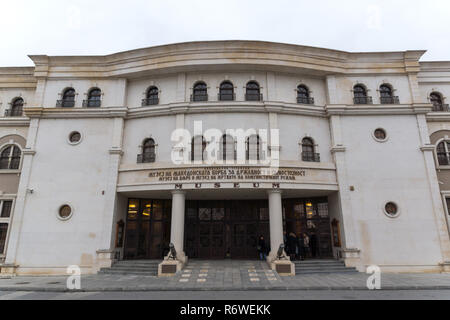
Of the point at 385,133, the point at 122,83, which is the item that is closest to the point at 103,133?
the point at 122,83

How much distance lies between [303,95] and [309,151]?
14.1 ft

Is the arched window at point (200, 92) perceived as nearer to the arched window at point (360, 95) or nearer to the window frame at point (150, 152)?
the window frame at point (150, 152)

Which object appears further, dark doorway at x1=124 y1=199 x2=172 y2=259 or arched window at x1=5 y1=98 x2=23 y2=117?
arched window at x1=5 y1=98 x2=23 y2=117

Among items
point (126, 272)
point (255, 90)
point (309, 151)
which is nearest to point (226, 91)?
point (255, 90)

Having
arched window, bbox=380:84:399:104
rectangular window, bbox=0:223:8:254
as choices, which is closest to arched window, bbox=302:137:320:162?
arched window, bbox=380:84:399:104

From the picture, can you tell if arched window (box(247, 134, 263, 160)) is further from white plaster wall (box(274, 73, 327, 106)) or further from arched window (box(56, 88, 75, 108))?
arched window (box(56, 88, 75, 108))

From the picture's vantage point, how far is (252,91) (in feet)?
62.5

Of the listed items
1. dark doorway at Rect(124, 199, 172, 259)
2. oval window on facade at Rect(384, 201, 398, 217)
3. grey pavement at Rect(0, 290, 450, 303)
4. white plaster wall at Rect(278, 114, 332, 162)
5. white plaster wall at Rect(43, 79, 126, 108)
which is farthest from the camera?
white plaster wall at Rect(43, 79, 126, 108)

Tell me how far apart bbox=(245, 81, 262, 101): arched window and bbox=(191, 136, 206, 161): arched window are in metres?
4.51

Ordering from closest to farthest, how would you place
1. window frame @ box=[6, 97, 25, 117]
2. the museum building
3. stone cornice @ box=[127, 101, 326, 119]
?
1. the museum building
2. stone cornice @ box=[127, 101, 326, 119]
3. window frame @ box=[6, 97, 25, 117]

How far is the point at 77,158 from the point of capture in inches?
711

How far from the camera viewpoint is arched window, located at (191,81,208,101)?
1889cm

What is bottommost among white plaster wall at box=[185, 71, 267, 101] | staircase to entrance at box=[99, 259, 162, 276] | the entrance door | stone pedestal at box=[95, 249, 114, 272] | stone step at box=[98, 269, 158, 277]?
stone step at box=[98, 269, 158, 277]

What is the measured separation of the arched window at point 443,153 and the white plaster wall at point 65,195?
22.8 m
